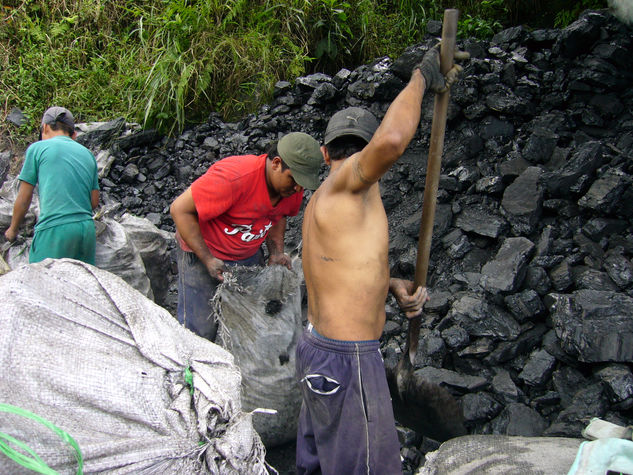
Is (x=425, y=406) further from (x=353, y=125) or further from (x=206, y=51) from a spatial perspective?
(x=206, y=51)

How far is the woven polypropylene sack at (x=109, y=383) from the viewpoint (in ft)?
4.57

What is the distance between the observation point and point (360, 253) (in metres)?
2.16

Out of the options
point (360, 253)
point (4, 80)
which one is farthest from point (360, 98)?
point (4, 80)

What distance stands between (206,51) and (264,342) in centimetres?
408

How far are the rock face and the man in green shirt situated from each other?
1.66 meters

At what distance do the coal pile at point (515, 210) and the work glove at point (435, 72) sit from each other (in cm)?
146

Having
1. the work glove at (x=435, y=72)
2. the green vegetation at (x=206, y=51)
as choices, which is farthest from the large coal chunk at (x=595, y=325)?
the green vegetation at (x=206, y=51)

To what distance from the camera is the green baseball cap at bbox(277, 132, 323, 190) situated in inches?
109

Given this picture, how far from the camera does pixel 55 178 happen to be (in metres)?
3.38

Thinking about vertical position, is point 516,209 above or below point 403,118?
below

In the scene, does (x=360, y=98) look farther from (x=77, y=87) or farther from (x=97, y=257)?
(x=77, y=87)

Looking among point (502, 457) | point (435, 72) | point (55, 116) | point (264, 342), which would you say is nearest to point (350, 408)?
point (502, 457)

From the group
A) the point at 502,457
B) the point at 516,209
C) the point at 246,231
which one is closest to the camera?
the point at 502,457

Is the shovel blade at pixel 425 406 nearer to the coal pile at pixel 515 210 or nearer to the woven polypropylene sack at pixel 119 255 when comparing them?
the coal pile at pixel 515 210
